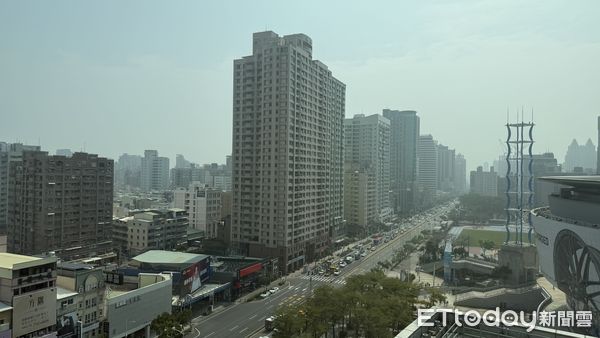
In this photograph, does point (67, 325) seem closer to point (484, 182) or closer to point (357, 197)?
point (357, 197)

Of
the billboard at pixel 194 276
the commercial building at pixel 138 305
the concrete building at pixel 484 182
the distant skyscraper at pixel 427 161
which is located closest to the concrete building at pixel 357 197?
the billboard at pixel 194 276

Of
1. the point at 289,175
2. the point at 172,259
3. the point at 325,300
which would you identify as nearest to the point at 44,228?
the point at 172,259

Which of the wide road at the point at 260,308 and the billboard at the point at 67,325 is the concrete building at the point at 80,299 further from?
the wide road at the point at 260,308

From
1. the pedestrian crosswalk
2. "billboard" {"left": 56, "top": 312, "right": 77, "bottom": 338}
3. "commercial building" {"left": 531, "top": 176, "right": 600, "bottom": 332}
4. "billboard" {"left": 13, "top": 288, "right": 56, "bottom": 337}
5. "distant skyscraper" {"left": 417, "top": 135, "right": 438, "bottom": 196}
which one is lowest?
the pedestrian crosswalk

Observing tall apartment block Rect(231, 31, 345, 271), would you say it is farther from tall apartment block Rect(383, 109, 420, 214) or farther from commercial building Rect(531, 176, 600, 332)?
tall apartment block Rect(383, 109, 420, 214)

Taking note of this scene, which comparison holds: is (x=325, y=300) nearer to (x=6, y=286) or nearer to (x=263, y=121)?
(x=6, y=286)

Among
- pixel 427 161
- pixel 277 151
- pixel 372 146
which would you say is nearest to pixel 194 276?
pixel 277 151

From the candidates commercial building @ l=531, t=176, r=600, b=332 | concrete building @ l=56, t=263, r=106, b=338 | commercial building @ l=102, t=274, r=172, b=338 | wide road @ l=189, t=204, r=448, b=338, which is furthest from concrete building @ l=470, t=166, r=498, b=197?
concrete building @ l=56, t=263, r=106, b=338
